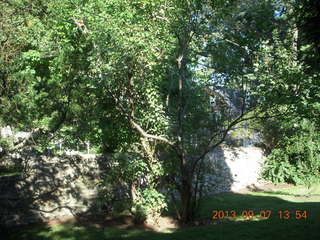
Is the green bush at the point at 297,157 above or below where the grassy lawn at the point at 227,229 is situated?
above

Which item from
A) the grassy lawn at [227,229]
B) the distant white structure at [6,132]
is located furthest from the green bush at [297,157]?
the distant white structure at [6,132]

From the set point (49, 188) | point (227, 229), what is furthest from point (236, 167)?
point (49, 188)

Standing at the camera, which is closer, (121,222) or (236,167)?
(121,222)

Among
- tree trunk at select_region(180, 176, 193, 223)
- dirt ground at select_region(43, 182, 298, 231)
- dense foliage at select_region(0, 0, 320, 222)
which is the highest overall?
dense foliage at select_region(0, 0, 320, 222)

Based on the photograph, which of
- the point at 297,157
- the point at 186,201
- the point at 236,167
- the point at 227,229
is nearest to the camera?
the point at 227,229

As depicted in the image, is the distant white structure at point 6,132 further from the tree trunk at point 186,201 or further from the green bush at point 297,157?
the green bush at point 297,157

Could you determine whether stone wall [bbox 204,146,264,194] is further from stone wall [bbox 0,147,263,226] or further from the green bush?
stone wall [bbox 0,147,263,226]

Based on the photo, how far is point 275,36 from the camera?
803 cm

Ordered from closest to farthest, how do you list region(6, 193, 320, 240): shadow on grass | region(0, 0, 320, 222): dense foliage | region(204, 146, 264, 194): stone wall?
1. region(6, 193, 320, 240): shadow on grass
2. region(0, 0, 320, 222): dense foliage
3. region(204, 146, 264, 194): stone wall

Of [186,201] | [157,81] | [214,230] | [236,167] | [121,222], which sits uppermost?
[157,81]

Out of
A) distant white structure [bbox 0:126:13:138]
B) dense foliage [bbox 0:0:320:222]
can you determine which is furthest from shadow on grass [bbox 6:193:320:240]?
distant white structure [bbox 0:126:13:138]

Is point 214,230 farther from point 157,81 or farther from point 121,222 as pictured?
point 157,81

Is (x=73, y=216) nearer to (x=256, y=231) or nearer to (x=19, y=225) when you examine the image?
(x=19, y=225)

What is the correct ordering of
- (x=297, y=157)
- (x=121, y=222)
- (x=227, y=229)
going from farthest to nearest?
(x=297, y=157), (x=121, y=222), (x=227, y=229)
